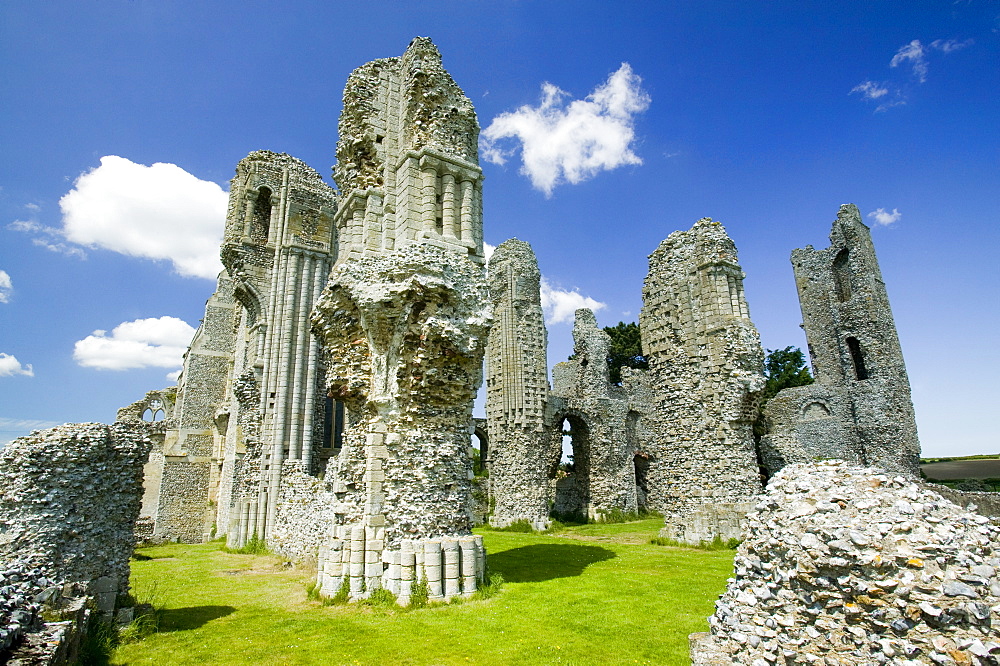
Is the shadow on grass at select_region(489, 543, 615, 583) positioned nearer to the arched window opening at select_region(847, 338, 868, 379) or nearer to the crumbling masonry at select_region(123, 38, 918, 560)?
the crumbling masonry at select_region(123, 38, 918, 560)

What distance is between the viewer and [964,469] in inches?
938

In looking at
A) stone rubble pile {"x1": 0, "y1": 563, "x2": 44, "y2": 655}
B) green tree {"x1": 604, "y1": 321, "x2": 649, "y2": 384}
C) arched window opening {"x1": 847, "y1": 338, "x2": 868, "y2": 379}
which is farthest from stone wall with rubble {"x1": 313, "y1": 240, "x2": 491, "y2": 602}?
green tree {"x1": 604, "y1": 321, "x2": 649, "y2": 384}

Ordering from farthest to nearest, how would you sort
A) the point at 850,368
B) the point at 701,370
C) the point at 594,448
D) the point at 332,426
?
the point at 850,368
the point at 594,448
the point at 332,426
the point at 701,370

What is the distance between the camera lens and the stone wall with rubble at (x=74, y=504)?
17.1 ft

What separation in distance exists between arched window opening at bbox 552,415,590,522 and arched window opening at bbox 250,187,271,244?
500 inches

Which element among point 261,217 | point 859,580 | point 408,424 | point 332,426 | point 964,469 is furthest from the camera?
point 964,469

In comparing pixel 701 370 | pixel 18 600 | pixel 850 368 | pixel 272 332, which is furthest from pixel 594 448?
pixel 18 600

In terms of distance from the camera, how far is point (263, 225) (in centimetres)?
1906

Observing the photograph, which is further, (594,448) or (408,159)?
(594,448)

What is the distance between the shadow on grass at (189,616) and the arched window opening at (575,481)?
15145 mm

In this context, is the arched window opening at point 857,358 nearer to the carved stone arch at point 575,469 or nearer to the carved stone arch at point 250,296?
the carved stone arch at point 575,469

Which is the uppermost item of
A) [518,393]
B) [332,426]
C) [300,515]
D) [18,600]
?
[518,393]

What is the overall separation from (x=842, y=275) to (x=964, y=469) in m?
9.76

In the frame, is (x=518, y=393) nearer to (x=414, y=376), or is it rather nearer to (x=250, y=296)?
(x=250, y=296)
